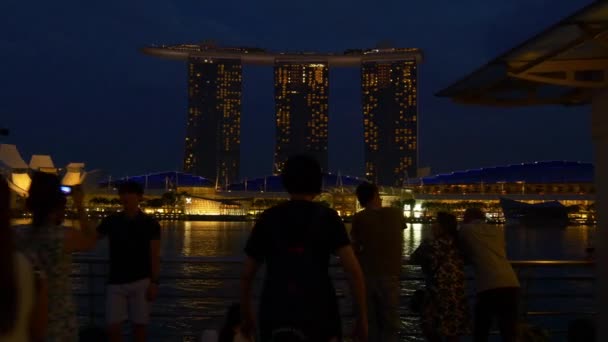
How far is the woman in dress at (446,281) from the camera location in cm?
521

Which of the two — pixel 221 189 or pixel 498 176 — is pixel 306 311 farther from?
pixel 221 189

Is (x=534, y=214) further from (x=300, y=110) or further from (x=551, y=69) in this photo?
(x=551, y=69)

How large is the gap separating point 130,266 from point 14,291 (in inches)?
108

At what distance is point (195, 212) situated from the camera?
356 ft

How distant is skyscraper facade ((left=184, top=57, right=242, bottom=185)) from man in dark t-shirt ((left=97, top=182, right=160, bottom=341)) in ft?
466

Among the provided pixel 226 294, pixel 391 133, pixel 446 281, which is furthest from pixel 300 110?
pixel 446 281

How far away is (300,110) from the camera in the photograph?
156500 mm

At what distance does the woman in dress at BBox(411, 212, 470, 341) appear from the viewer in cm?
521

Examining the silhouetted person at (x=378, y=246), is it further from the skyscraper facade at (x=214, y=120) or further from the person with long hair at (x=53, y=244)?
the skyscraper facade at (x=214, y=120)

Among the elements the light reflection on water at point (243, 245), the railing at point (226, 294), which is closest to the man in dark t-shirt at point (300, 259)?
the railing at point (226, 294)

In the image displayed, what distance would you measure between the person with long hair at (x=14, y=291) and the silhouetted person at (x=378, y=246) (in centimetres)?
289

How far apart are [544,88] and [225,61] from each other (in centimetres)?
13964

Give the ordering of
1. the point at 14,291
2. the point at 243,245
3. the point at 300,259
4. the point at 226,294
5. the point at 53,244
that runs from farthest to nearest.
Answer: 1. the point at 243,245
2. the point at 226,294
3. the point at 53,244
4. the point at 300,259
5. the point at 14,291

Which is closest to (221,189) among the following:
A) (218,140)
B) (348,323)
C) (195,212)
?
(195,212)
